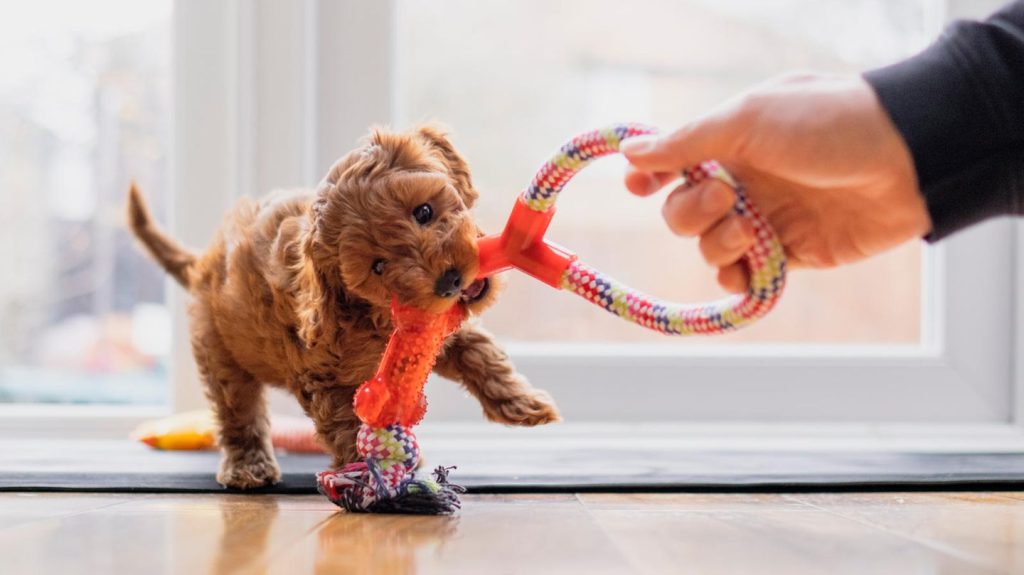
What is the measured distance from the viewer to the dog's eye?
0.95 m

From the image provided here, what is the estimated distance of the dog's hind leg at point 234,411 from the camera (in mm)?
1210

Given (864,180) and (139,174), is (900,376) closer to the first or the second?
(864,180)

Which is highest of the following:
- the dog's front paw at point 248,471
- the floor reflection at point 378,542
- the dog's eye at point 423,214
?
the dog's eye at point 423,214

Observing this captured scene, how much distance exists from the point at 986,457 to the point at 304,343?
102 cm

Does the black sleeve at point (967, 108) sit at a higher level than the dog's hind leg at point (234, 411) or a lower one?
higher

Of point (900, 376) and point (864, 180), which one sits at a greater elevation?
point (864, 180)

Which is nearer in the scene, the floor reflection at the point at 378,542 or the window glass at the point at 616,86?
the floor reflection at the point at 378,542

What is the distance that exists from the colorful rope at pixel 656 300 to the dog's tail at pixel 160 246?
0.65 metres

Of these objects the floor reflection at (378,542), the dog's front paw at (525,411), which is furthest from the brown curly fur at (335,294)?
the floor reflection at (378,542)

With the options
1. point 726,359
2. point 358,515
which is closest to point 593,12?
point 726,359

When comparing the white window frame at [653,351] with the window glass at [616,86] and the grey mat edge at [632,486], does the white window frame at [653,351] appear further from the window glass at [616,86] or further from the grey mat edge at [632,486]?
the grey mat edge at [632,486]

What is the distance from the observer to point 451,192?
0.96 meters

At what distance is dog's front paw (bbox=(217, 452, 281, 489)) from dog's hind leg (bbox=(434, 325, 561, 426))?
254 mm

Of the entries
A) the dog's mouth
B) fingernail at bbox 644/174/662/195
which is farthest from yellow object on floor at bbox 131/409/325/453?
fingernail at bbox 644/174/662/195
